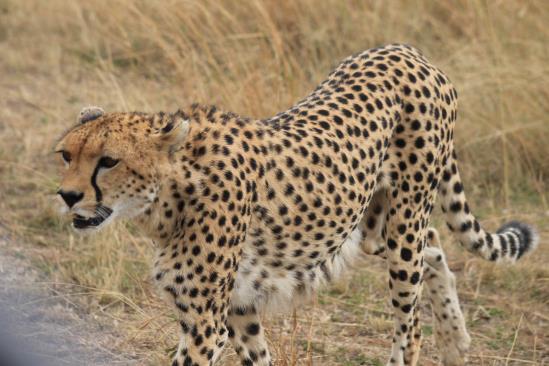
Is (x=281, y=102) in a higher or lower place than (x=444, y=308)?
higher

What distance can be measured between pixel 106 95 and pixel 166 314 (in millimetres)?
2666

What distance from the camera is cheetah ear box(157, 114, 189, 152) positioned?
308 cm

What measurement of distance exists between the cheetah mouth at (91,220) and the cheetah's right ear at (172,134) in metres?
0.26

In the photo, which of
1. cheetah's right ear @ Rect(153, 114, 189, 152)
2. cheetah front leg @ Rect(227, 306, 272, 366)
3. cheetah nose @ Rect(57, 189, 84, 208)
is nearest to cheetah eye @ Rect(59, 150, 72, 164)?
cheetah nose @ Rect(57, 189, 84, 208)

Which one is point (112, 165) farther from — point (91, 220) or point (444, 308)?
point (444, 308)

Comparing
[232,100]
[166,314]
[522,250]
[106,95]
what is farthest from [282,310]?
[106,95]

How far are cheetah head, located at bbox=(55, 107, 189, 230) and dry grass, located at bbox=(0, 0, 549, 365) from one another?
2.58ft

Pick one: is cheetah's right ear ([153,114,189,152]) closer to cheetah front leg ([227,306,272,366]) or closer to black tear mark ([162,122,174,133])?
black tear mark ([162,122,174,133])

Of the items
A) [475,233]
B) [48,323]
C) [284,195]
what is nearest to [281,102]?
[475,233]

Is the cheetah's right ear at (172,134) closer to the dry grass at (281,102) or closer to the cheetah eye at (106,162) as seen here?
the cheetah eye at (106,162)

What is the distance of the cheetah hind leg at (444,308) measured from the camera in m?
4.18

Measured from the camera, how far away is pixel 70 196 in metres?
2.90

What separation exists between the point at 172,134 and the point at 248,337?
0.81 meters

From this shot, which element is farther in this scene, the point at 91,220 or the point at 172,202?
the point at 172,202
